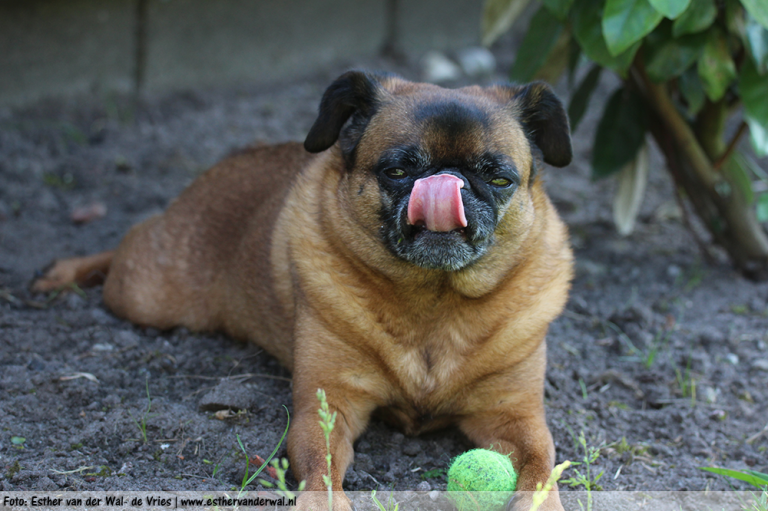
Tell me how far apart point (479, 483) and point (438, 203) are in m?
0.92

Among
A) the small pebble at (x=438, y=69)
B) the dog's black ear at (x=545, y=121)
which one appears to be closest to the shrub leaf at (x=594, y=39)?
the dog's black ear at (x=545, y=121)

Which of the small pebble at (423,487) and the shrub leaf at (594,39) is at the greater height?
the shrub leaf at (594,39)

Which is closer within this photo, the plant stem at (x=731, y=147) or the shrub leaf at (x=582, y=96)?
the plant stem at (x=731, y=147)

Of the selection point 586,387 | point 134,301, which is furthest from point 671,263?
point 134,301

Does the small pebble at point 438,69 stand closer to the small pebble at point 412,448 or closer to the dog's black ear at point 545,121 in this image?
the dog's black ear at point 545,121

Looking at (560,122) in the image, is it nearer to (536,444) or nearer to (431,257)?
(431,257)

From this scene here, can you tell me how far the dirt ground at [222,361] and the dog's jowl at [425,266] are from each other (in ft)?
0.73

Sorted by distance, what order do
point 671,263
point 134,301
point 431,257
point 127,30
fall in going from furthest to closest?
1. point 127,30
2. point 671,263
3. point 134,301
4. point 431,257

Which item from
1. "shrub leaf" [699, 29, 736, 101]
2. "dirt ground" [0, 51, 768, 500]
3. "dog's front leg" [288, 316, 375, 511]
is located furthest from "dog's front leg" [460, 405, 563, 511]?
"shrub leaf" [699, 29, 736, 101]

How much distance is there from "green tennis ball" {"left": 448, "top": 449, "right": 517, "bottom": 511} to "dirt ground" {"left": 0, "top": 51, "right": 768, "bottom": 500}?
226 millimetres

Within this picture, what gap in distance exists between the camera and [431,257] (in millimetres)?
2623

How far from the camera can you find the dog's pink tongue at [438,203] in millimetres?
2438

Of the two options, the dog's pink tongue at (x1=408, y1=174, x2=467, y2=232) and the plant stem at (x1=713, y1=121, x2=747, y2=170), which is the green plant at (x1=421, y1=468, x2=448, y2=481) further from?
the plant stem at (x1=713, y1=121, x2=747, y2=170)

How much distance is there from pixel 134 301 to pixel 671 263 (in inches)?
133
